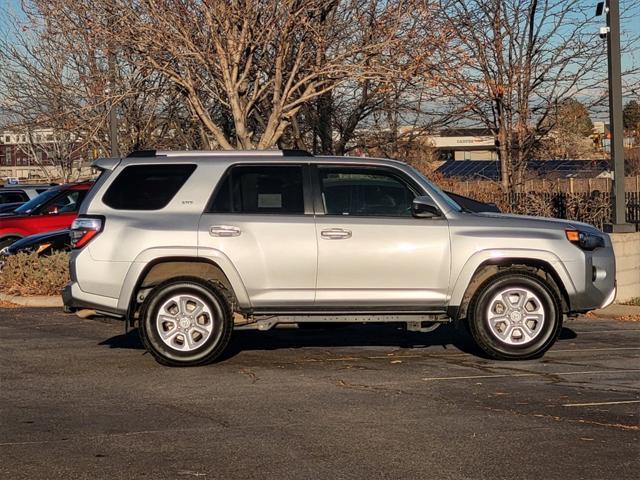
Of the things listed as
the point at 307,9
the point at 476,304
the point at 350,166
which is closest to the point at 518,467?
the point at 476,304

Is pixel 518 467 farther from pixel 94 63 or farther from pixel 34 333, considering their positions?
pixel 94 63

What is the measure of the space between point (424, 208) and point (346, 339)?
2254 millimetres

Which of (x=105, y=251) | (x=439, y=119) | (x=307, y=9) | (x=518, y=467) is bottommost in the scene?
(x=518, y=467)

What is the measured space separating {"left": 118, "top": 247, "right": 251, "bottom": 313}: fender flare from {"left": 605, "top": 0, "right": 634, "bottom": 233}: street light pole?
6.52 m

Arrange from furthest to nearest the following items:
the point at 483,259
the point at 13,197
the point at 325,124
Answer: the point at 13,197 < the point at 325,124 < the point at 483,259

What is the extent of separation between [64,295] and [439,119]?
11970mm

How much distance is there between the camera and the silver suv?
902cm

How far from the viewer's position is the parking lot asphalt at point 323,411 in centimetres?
588

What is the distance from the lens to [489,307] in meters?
9.21

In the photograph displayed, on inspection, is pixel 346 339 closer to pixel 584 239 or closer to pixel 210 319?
pixel 210 319

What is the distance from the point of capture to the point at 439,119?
19906 mm

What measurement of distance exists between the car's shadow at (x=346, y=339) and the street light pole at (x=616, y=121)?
2.70 meters

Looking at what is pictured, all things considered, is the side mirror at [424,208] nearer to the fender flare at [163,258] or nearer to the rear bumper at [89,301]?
the fender flare at [163,258]

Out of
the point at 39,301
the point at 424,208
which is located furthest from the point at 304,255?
the point at 39,301
